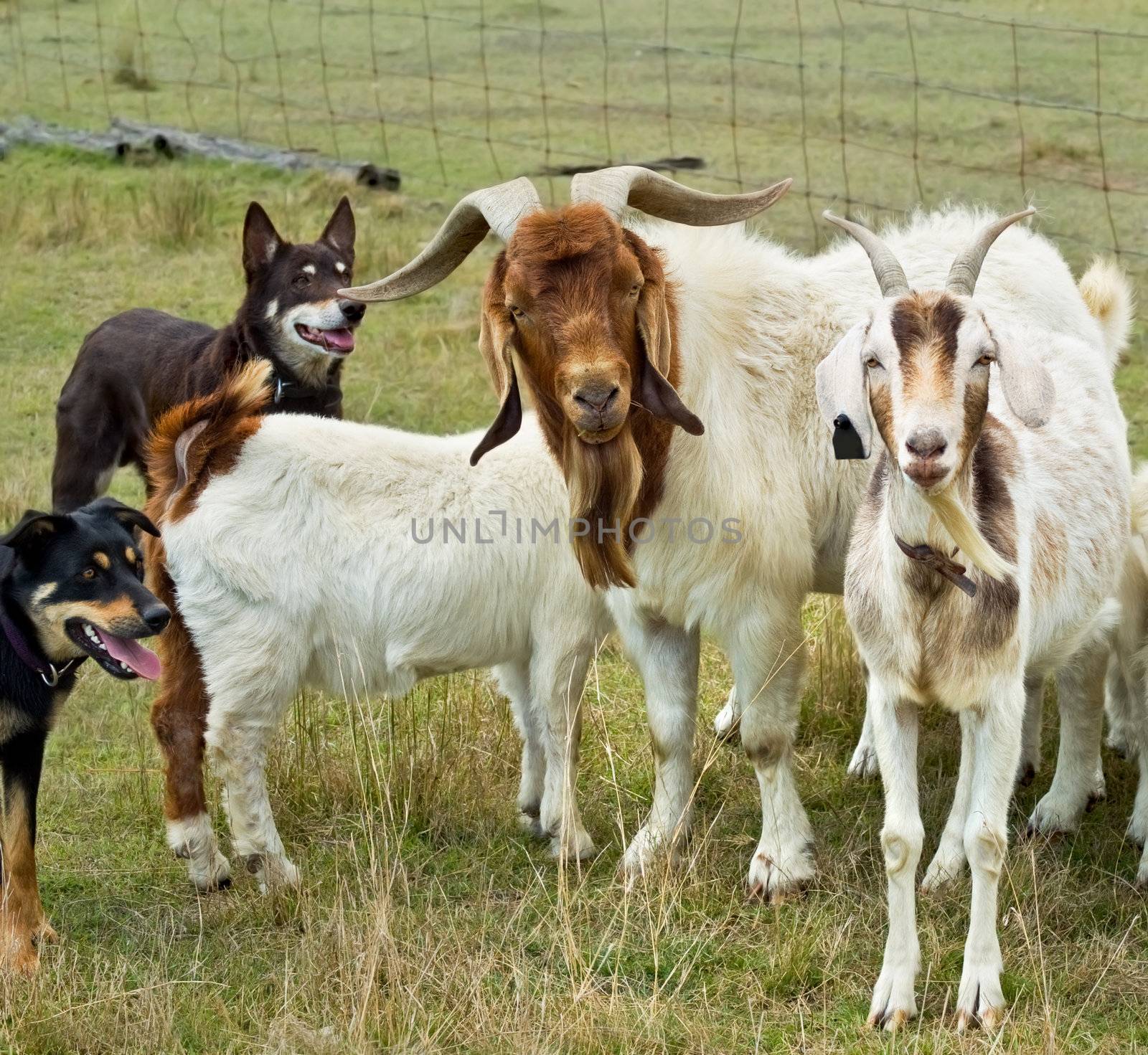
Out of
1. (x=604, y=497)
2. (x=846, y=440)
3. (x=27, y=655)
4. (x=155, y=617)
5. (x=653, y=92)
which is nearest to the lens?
(x=846, y=440)

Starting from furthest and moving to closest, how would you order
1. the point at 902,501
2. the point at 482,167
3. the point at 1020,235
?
the point at 482,167 → the point at 1020,235 → the point at 902,501

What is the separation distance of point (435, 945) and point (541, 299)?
6.02ft

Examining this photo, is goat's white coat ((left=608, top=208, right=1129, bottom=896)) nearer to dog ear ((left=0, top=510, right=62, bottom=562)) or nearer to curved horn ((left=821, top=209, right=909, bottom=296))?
curved horn ((left=821, top=209, right=909, bottom=296))

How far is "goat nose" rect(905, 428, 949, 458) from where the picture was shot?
351 centimetres

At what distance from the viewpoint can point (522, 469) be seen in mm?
5145

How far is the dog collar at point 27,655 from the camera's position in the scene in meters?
4.23

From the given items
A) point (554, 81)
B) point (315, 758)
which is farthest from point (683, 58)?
point (315, 758)

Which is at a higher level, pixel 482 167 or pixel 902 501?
pixel 902 501

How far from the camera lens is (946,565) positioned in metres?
3.85

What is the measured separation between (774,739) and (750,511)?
751 millimetres

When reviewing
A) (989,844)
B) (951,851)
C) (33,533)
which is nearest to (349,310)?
(33,533)

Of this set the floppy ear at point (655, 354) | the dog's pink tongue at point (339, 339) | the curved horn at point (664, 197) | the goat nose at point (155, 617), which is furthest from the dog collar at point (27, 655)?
the dog's pink tongue at point (339, 339)

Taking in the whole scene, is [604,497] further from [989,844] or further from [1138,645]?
[1138,645]

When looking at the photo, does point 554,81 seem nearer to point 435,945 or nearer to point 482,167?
point 482,167
